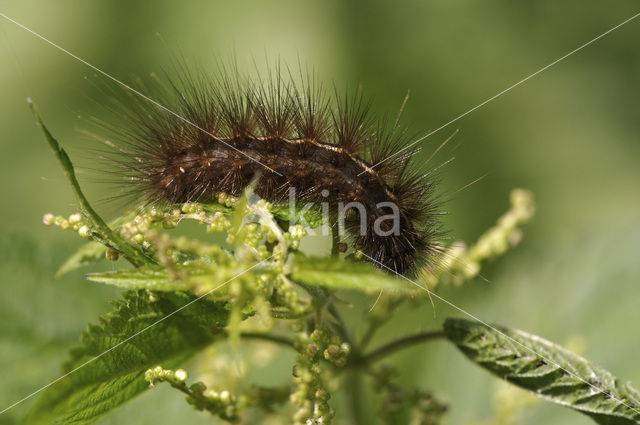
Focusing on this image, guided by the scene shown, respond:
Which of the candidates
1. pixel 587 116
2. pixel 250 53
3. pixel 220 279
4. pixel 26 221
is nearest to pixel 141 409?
pixel 220 279

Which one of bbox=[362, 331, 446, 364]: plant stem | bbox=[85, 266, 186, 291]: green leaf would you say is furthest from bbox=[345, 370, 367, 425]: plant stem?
bbox=[85, 266, 186, 291]: green leaf

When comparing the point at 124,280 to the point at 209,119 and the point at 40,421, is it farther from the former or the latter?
the point at 209,119

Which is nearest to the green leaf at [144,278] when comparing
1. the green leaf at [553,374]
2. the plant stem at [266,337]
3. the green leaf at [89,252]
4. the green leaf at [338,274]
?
the green leaf at [338,274]

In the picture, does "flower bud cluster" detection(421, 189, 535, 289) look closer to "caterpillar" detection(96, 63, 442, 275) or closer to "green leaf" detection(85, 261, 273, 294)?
"caterpillar" detection(96, 63, 442, 275)

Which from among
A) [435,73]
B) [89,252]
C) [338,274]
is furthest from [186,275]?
[435,73]

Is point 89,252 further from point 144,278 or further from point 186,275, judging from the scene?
point 186,275

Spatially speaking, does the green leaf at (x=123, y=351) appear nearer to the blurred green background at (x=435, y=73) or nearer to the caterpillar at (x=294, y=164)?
the caterpillar at (x=294, y=164)
